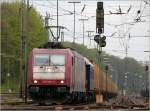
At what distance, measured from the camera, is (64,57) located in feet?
107

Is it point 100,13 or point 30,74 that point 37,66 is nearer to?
point 30,74

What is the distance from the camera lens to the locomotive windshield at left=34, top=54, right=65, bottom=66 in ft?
106

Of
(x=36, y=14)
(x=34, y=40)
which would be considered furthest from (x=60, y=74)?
(x=36, y=14)

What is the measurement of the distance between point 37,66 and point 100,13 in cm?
694

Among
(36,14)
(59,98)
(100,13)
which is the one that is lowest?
(59,98)

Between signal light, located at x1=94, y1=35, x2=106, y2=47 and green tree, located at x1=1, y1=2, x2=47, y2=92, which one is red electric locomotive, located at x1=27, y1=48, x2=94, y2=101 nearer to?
signal light, located at x1=94, y1=35, x2=106, y2=47

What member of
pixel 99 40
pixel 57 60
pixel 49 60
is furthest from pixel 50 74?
pixel 99 40

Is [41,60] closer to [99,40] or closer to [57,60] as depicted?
[57,60]

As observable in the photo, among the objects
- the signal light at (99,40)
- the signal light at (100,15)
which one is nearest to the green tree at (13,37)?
the signal light at (99,40)

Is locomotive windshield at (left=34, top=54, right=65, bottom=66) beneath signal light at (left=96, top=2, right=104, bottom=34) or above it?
beneath

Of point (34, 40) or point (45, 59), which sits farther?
point (34, 40)

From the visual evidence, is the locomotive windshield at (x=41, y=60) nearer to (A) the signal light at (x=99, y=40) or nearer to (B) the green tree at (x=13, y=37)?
(A) the signal light at (x=99, y=40)

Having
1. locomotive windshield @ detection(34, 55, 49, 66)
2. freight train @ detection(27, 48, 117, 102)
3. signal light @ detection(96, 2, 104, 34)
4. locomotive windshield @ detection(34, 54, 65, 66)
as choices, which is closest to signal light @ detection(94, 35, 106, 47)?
freight train @ detection(27, 48, 117, 102)

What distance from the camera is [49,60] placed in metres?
32.6
